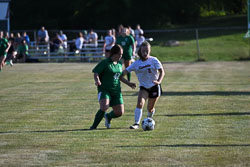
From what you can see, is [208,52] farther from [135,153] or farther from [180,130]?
[135,153]

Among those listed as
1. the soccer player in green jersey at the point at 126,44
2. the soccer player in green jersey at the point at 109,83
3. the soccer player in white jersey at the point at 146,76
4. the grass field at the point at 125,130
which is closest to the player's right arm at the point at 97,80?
the soccer player in green jersey at the point at 109,83

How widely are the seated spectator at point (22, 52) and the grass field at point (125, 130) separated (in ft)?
49.1

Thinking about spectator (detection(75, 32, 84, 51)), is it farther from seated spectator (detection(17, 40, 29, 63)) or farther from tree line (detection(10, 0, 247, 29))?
tree line (detection(10, 0, 247, 29))

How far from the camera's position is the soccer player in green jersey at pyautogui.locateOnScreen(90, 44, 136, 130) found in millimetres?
9734

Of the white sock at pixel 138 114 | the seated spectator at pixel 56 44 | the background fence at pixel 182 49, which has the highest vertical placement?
the white sock at pixel 138 114

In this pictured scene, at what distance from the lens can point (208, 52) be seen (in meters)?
36.4

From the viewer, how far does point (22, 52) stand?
1342 inches

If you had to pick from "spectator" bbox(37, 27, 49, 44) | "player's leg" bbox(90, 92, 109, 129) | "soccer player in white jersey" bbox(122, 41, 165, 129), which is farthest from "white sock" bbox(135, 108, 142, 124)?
"spectator" bbox(37, 27, 49, 44)

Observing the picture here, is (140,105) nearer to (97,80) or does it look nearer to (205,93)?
(97,80)

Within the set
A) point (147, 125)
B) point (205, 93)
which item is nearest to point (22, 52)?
point (205, 93)

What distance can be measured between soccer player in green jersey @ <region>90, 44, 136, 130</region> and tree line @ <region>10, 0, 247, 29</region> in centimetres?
3922

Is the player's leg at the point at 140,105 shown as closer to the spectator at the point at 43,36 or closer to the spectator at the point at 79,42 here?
the spectator at the point at 79,42

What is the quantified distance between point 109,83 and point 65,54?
85.0ft

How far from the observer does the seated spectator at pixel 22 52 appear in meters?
33.6
